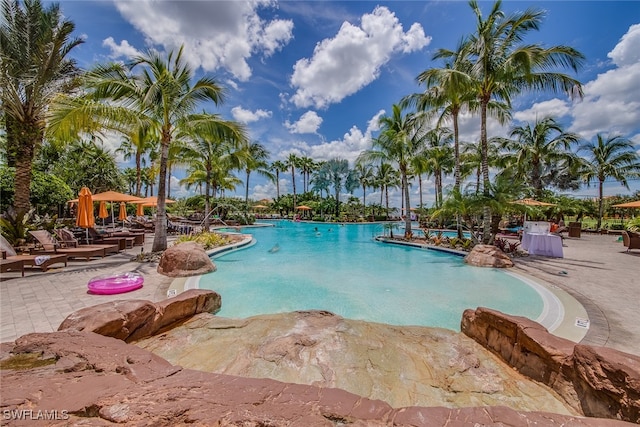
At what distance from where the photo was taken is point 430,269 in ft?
30.9

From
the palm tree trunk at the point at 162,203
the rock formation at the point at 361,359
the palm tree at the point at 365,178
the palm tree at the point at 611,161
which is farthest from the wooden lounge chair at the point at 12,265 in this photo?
the palm tree at the point at 365,178

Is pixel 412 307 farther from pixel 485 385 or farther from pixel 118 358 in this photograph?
pixel 118 358

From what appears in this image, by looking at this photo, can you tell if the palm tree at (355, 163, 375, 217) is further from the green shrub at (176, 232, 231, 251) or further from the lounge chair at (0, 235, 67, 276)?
the lounge chair at (0, 235, 67, 276)

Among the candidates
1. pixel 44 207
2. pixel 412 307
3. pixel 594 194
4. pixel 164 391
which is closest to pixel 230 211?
pixel 44 207

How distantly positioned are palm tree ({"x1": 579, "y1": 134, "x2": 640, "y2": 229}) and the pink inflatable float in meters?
30.6

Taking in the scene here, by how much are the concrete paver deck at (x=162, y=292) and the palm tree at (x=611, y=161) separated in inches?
667

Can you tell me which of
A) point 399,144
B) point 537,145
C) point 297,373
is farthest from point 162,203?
point 537,145

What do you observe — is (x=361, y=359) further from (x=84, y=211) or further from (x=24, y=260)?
(x=84, y=211)

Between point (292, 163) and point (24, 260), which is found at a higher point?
point (292, 163)

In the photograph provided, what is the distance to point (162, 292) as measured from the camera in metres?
5.64

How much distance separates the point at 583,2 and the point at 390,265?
11307 mm

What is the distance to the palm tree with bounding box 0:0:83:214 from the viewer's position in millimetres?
9062

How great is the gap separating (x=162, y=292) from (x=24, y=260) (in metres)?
4.17

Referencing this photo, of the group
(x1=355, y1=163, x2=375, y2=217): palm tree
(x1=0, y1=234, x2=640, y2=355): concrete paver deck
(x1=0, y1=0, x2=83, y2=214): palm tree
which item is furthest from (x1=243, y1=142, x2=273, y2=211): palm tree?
(x1=0, y1=234, x2=640, y2=355): concrete paver deck
